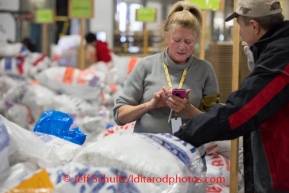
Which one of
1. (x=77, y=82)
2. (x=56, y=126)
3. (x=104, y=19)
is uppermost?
(x=104, y=19)

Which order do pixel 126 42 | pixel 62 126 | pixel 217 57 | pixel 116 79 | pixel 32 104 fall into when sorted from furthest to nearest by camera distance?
pixel 126 42, pixel 116 79, pixel 32 104, pixel 217 57, pixel 62 126

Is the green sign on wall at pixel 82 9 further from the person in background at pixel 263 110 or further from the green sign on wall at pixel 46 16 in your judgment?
the person in background at pixel 263 110

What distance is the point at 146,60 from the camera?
237 centimetres

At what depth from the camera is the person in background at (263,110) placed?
1.79 m

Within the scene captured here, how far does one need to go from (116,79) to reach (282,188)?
15.0 feet

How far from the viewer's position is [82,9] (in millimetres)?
5980

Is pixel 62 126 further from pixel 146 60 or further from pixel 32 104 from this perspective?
pixel 32 104

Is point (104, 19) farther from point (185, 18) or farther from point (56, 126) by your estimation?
point (185, 18)

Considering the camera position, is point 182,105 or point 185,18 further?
point 185,18

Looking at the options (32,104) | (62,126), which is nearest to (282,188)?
(62,126)

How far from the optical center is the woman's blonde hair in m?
2.28

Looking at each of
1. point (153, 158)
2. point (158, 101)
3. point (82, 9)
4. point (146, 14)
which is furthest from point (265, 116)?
point (146, 14)

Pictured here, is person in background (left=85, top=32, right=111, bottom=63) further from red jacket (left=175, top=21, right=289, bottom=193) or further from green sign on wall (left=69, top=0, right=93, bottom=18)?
red jacket (left=175, top=21, right=289, bottom=193)

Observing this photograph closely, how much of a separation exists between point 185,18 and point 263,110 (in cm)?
66
